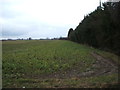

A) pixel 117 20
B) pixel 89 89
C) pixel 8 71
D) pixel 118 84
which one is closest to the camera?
pixel 89 89

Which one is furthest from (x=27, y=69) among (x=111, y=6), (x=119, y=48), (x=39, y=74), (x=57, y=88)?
(x=111, y=6)

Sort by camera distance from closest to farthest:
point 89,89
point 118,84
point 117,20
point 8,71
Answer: point 89,89, point 118,84, point 8,71, point 117,20

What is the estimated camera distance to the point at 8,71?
18484 millimetres

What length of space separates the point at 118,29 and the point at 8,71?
1815 cm

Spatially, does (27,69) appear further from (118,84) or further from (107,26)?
(107,26)

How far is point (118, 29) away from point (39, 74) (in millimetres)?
17007

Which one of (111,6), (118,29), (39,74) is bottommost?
(39,74)

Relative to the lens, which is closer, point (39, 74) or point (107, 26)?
point (39, 74)

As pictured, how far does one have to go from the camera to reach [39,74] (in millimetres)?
18688

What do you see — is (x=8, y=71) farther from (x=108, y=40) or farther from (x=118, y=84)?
(x=108, y=40)

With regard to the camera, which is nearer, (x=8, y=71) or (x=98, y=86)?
(x=98, y=86)

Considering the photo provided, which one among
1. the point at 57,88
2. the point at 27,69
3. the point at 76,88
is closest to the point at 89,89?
the point at 76,88

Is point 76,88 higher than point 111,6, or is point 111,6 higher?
point 111,6

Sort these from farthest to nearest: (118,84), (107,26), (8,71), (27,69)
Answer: (107,26), (27,69), (8,71), (118,84)
